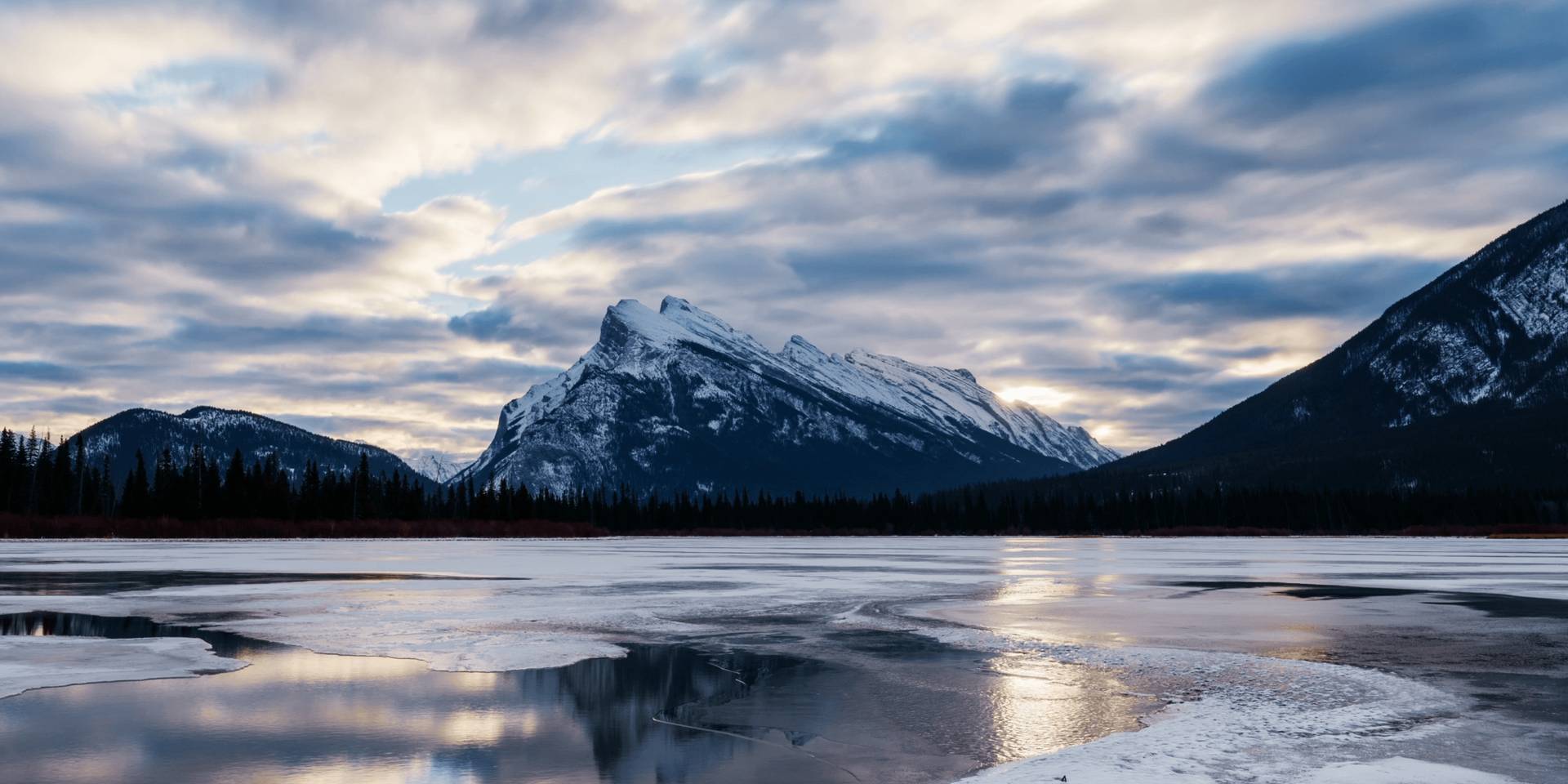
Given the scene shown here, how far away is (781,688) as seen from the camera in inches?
672

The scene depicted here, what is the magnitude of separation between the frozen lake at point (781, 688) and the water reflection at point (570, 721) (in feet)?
0.21

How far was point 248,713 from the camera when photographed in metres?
14.6

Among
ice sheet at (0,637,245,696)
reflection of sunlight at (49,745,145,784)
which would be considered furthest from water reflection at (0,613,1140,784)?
ice sheet at (0,637,245,696)

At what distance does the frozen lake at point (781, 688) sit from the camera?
11.9 m

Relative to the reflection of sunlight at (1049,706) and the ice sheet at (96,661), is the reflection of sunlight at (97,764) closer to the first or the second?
the ice sheet at (96,661)

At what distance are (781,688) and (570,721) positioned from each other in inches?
156

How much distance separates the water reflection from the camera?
38.2 feet

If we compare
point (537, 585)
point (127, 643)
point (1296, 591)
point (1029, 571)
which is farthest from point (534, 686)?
point (1029, 571)

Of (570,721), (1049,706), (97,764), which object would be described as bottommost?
(1049,706)

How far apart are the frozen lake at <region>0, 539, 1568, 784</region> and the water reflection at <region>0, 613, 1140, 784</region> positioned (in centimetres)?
6

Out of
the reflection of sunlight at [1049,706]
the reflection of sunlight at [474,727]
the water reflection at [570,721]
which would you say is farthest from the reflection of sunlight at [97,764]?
the reflection of sunlight at [1049,706]

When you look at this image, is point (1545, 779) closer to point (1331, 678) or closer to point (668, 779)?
point (1331, 678)

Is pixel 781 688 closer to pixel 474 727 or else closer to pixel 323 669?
pixel 474 727

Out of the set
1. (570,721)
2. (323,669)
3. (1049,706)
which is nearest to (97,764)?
(570,721)
